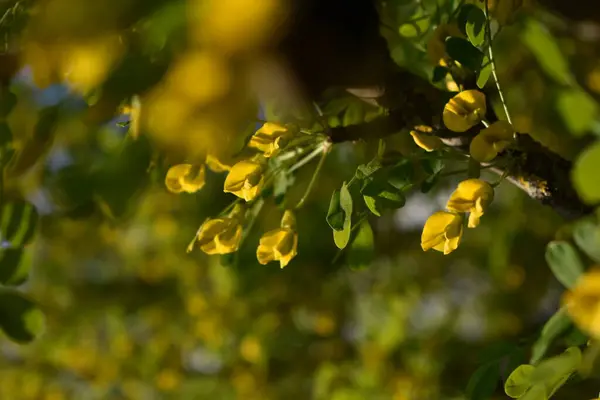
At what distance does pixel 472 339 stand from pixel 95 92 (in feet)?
3.27

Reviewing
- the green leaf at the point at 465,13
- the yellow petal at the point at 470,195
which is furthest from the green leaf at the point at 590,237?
the green leaf at the point at 465,13

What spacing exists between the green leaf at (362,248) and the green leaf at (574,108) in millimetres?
203

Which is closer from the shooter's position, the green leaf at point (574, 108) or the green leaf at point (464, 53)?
the green leaf at point (464, 53)

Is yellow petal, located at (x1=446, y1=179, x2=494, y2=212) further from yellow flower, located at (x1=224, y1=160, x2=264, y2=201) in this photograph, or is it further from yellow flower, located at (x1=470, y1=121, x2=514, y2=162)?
yellow flower, located at (x1=224, y1=160, x2=264, y2=201)

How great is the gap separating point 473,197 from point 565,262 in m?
0.09

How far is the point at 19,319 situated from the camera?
0.52 meters

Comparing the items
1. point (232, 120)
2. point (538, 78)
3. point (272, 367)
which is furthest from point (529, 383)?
point (272, 367)

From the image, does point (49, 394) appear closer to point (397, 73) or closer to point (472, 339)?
point (472, 339)

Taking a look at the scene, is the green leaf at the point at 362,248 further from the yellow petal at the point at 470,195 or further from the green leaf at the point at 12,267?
the green leaf at the point at 12,267

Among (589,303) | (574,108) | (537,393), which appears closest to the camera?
(589,303)

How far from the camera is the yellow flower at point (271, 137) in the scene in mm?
403

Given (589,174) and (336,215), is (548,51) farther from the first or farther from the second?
(589,174)

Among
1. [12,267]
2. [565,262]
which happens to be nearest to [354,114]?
[565,262]

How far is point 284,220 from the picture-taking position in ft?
1.49
